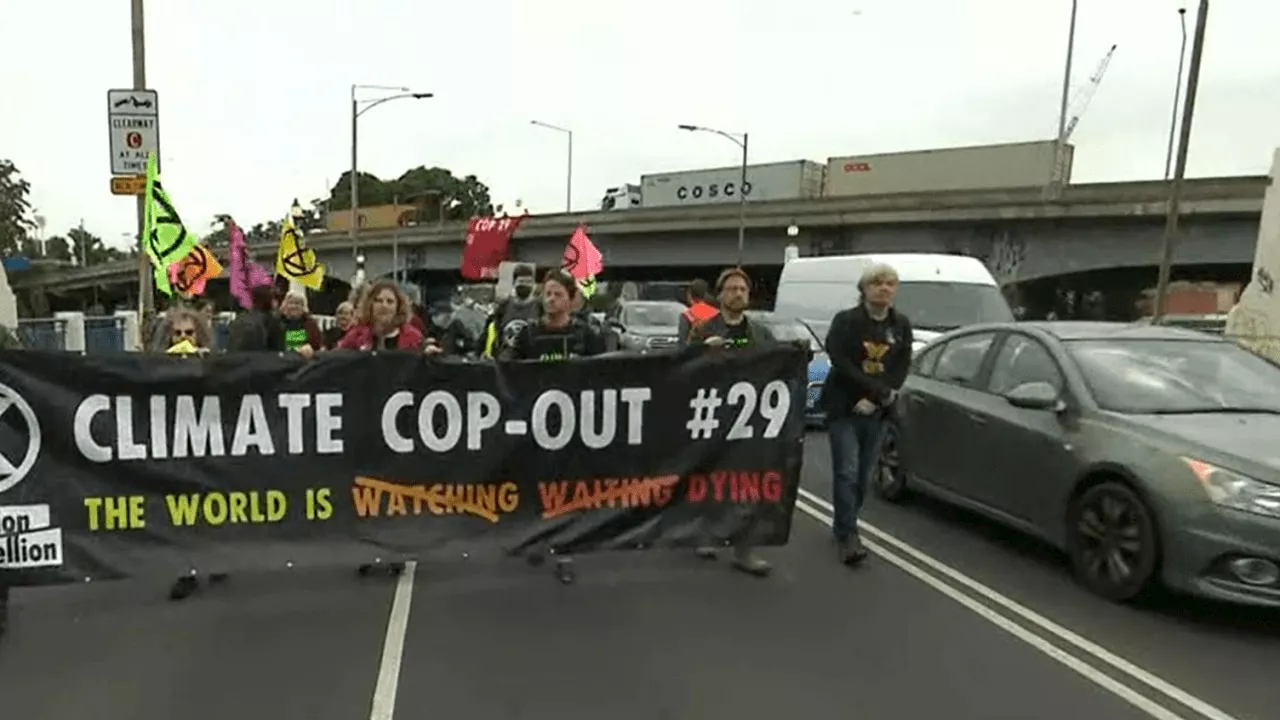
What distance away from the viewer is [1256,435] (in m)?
4.89

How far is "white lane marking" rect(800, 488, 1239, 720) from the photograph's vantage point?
3889 mm

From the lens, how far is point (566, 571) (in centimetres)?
531

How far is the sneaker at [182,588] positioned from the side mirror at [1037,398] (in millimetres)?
4707

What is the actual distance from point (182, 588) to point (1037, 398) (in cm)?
484

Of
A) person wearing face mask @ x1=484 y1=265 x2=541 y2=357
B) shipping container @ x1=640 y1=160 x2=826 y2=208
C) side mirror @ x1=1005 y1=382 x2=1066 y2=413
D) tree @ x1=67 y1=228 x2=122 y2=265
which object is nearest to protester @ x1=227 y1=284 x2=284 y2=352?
person wearing face mask @ x1=484 y1=265 x2=541 y2=357

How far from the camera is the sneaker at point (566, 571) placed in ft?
17.3

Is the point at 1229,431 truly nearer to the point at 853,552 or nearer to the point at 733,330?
the point at 853,552

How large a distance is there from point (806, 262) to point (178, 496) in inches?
491

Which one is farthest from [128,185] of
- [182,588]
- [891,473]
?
[891,473]

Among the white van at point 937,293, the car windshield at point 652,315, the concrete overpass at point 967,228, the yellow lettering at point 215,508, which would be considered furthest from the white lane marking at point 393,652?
the concrete overpass at point 967,228

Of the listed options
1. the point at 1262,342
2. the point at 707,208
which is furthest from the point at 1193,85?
the point at 707,208

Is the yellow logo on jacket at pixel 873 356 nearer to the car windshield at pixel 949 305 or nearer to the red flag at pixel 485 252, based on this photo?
the car windshield at pixel 949 305

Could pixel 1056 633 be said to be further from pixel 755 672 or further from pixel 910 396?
pixel 910 396

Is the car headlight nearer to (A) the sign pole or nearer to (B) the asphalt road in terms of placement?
(B) the asphalt road
